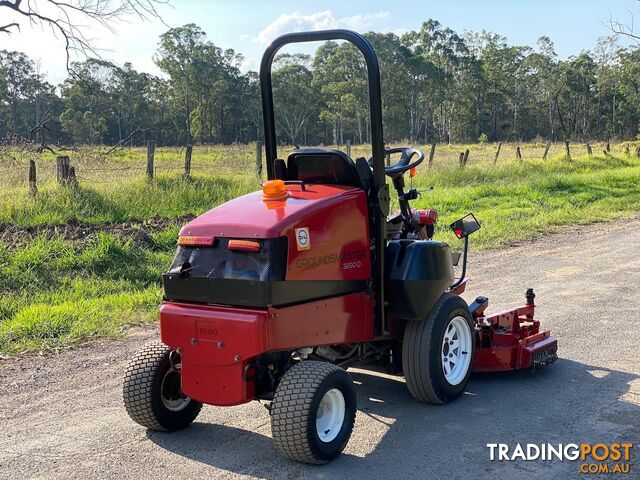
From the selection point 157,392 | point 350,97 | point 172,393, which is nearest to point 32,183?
point 172,393

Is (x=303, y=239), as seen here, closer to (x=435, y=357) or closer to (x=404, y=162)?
(x=435, y=357)

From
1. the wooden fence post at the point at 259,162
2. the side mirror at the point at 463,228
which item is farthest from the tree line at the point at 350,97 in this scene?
the side mirror at the point at 463,228

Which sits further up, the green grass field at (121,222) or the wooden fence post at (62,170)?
the wooden fence post at (62,170)

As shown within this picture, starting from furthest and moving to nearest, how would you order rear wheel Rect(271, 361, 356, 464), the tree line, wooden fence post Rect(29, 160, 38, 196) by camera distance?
1. the tree line
2. wooden fence post Rect(29, 160, 38, 196)
3. rear wheel Rect(271, 361, 356, 464)

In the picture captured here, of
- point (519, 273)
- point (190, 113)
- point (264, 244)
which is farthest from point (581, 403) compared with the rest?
point (190, 113)

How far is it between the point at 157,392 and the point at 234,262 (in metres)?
0.99

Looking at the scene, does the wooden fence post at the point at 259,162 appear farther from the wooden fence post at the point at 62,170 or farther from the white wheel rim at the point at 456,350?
the white wheel rim at the point at 456,350

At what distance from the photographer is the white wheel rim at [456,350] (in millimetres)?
4633

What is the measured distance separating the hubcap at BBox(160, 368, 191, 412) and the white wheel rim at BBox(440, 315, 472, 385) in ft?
5.64

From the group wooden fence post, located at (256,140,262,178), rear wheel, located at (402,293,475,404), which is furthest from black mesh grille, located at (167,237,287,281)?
wooden fence post, located at (256,140,262,178)

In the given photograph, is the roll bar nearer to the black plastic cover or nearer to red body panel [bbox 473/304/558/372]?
the black plastic cover

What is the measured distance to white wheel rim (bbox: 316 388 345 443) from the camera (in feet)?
12.2

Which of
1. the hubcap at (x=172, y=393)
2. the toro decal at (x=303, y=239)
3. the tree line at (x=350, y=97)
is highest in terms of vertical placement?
the tree line at (x=350, y=97)

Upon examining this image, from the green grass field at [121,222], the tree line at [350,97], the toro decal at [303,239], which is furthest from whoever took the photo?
the tree line at [350,97]
